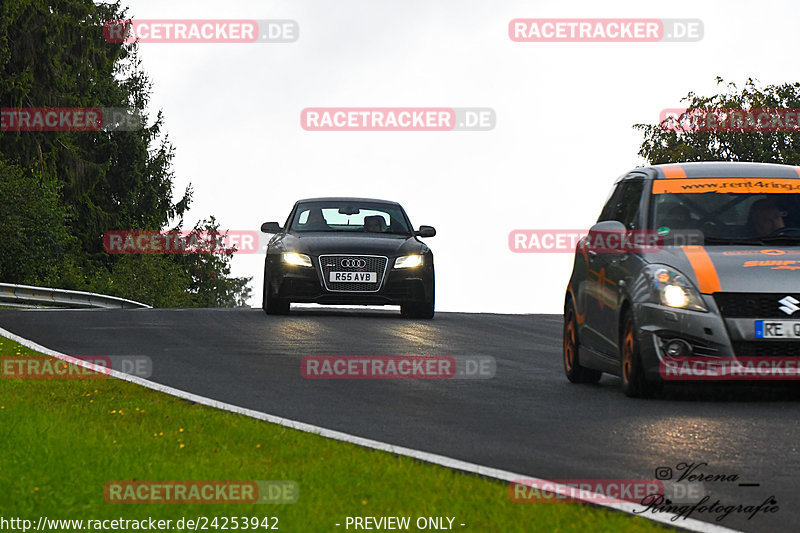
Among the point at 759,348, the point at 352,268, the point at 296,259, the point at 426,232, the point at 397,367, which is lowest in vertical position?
the point at 397,367

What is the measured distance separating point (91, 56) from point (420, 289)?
36546 mm

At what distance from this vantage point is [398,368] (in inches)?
523

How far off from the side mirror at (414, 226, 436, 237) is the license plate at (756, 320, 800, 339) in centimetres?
1163

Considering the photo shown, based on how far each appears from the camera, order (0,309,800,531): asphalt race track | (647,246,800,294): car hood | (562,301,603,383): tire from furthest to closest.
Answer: (562,301,603,383): tire, (647,246,800,294): car hood, (0,309,800,531): asphalt race track

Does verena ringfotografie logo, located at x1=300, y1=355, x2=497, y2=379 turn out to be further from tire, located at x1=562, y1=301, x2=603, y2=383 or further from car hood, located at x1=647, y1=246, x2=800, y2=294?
car hood, located at x1=647, y1=246, x2=800, y2=294

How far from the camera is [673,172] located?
11812 mm

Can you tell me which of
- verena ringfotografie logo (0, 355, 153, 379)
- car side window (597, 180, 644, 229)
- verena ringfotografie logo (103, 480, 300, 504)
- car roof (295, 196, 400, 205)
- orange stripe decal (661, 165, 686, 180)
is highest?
orange stripe decal (661, 165, 686, 180)

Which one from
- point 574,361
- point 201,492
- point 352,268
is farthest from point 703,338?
point 352,268

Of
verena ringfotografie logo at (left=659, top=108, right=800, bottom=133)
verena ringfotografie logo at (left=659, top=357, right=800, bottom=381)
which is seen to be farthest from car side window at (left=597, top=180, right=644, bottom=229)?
verena ringfotografie logo at (left=659, top=108, right=800, bottom=133)

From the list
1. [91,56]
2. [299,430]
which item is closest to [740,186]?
[299,430]

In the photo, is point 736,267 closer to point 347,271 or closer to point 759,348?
point 759,348

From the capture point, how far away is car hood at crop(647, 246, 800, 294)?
10.5m

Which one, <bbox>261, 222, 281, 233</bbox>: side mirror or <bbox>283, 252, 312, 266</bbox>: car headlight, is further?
<bbox>261, 222, 281, 233</bbox>: side mirror

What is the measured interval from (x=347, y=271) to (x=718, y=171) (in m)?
9.25
